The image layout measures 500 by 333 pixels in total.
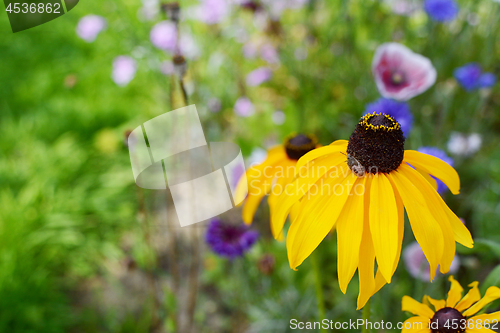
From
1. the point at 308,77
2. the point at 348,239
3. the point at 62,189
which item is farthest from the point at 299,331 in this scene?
the point at 62,189

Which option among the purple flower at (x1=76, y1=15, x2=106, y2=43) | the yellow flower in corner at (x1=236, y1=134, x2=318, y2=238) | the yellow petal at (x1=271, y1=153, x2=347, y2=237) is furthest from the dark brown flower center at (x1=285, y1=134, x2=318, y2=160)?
the purple flower at (x1=76, y1=15, x2=106, y2=43)

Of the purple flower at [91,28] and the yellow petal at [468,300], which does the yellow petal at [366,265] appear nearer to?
the yellow petal at [468,300]

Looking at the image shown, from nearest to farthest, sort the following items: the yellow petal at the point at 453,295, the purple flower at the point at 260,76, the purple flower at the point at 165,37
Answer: the yellow petal at the point at 453,295 < the purple flower at the point at 165,37 < the purple flower at the point at 260,76

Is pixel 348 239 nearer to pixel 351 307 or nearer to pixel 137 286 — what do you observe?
pixel 351 307
